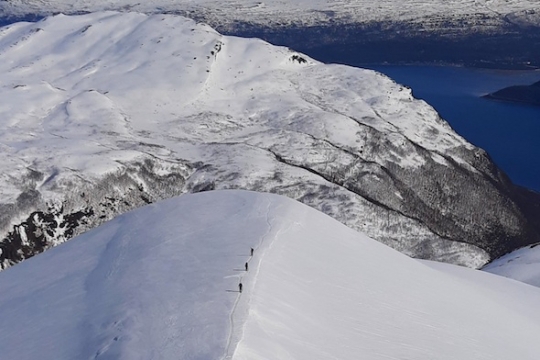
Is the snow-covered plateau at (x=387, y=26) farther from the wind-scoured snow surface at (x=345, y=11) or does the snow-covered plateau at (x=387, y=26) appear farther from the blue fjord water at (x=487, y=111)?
the blue fjord water at (x=487, y=111)

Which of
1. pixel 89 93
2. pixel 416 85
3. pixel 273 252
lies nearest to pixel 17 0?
pixel 416 85

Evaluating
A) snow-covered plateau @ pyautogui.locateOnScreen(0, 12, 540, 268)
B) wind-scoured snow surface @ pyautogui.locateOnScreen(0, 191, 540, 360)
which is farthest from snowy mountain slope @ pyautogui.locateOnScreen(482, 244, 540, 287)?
wind-scoured snow surface @ pyautogui.locateOnScreen(0, 191, 540, 360)

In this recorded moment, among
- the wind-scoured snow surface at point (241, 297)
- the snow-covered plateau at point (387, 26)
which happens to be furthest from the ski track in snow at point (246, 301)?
the snow-covered plateau at point (387, 26)

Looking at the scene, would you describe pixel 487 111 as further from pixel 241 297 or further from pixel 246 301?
pixel 246 301

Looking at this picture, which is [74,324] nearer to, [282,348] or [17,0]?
[282,348]

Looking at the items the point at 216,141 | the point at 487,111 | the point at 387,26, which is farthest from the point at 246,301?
the point at 387,26

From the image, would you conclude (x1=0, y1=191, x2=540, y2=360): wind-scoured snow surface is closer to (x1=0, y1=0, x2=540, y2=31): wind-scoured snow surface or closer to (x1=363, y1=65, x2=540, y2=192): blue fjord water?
(x1=363, y1=65, x2=540, y2=192): blue fjord water
